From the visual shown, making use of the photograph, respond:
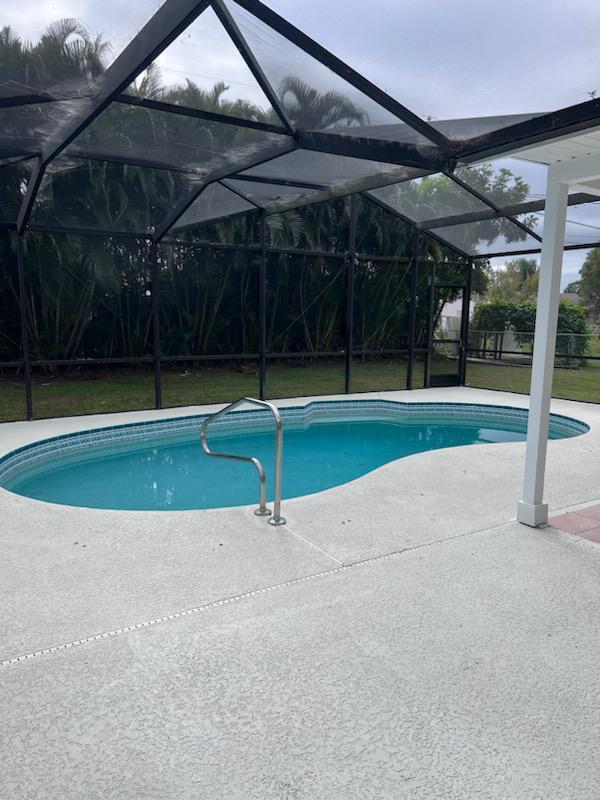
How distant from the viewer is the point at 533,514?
3631mm

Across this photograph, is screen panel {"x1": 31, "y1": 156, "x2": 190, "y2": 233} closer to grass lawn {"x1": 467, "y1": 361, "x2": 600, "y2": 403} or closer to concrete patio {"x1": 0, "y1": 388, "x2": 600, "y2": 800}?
concrete patio {"x1": 0, "y1": 388, "x2": 600, "y2": 800}

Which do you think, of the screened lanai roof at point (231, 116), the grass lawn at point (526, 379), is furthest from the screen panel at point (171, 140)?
the grass lawn at point (526, 379)

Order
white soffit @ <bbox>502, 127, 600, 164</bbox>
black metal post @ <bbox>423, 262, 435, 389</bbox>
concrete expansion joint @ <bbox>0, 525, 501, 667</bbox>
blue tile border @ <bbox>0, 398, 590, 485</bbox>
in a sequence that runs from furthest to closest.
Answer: black metal post @ <bbox>423, 262, 435, 389</bbox>, blue tile border @ <bbox>0, 398, 590, 485</bbox>, white soffit @ <bbox>502, 127, 600, 164</bbox>, concrete expansion joint @ <bbox>0, 525, 501, 667</bbox>

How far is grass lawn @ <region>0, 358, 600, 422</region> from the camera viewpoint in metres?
9.43

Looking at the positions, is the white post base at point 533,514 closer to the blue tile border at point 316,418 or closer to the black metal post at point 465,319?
the blue tile border at point 316,418

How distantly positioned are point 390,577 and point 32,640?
166 centimetres

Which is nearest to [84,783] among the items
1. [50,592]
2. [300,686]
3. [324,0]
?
[300,686]

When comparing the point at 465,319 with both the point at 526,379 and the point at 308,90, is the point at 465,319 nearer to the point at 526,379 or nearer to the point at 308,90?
the point at 526,379

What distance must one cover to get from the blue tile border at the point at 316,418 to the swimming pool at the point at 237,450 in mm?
14

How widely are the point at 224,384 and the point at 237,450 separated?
4.58 metres

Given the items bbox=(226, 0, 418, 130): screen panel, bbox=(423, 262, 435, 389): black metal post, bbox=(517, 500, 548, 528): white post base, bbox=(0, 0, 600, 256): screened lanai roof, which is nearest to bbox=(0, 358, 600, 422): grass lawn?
bbox=(423, 262, 435, 389): black metal post

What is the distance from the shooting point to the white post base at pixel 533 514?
363cm

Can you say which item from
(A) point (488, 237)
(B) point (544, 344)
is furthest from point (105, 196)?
(B) point (544, 344)

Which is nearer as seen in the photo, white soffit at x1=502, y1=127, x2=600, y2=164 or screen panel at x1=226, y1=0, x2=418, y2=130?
white soffit at x1=502, y1=127, x2=600, y2=164
